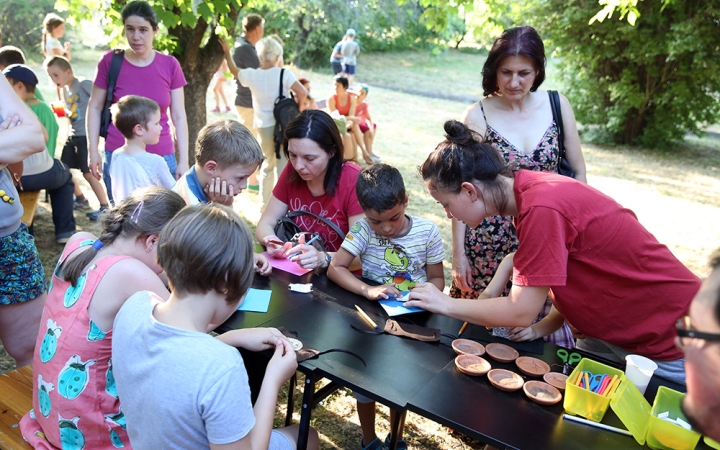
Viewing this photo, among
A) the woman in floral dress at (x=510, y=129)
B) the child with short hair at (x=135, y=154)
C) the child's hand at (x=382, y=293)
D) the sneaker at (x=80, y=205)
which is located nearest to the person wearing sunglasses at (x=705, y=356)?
the child's hand at (x=382, y=293)

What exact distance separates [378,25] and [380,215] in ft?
74.9

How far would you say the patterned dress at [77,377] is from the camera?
1752 millimetres

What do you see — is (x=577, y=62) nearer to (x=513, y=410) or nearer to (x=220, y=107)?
(x=220, y=107)

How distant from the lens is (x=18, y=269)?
2271 mm

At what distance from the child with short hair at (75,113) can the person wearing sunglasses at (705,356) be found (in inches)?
207

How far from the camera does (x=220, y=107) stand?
11.5 meters

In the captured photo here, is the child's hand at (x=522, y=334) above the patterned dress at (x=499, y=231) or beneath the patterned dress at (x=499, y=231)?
beneath

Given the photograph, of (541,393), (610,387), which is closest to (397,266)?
(541,393)

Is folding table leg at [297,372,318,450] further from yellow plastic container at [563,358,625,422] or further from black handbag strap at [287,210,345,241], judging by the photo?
black handbag strap at [287,210,345,241]

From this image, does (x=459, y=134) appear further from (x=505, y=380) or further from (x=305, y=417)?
(x=305, y=417)

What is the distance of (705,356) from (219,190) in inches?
89.9

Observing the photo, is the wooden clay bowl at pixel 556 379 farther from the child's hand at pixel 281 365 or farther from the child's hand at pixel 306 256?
the child's hand at pixel 306 256

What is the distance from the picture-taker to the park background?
189 inches

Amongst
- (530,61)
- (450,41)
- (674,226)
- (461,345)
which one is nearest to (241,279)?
(461,345)
